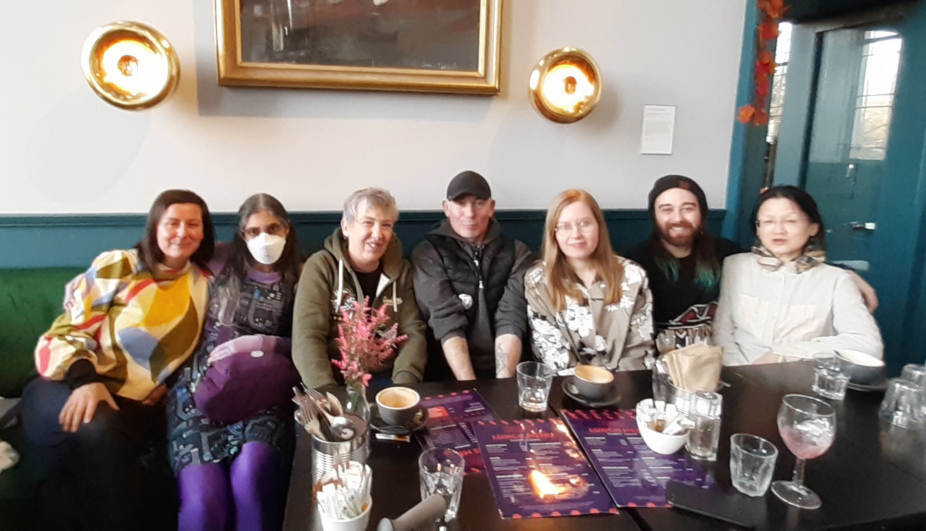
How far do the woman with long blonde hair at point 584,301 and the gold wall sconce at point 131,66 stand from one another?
59.1 inches

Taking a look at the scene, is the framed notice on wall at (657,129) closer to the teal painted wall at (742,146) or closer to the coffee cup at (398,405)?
the teal painted wall at (742,146)

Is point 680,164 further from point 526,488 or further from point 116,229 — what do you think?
point 116,229

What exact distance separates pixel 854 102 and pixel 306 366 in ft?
9.95

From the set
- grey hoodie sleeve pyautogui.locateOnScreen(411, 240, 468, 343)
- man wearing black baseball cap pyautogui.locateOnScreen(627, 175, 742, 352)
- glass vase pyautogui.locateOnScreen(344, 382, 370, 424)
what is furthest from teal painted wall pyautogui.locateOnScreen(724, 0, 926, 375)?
glass vase pyautogui.locateOnScreen(344, 382, 370, 424)

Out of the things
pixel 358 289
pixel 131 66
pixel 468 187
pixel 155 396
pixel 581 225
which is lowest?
pixel 155 396

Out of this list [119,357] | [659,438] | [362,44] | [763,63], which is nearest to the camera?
[659,438]

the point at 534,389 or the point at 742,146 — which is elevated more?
the point at 742,146

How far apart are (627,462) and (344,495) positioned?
58 cm

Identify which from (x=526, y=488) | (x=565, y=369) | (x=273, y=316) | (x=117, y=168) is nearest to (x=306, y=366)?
(x=273, y=316)

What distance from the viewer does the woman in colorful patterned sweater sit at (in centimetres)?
165

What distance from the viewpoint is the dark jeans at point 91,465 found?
1.63 meters

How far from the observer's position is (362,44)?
7.94 feet

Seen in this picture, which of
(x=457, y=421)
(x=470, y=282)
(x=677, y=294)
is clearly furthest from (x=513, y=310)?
(x=457, y=421)

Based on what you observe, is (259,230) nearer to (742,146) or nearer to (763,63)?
(742,146)
